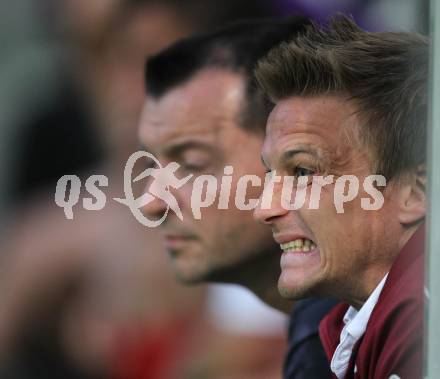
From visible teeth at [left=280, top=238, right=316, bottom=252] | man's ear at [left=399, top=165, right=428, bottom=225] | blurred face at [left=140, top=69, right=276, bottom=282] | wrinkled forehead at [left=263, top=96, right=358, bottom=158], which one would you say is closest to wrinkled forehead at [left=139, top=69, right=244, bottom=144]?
blurred face at [left=140, top=69, right=276, bottom=282]

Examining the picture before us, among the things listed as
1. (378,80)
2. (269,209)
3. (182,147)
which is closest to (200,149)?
(182,147)

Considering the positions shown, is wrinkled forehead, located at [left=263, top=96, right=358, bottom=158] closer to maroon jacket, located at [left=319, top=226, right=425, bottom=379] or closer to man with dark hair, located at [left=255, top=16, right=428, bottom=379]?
man with dark hair, located at [left=255, top=16, right=428, bottom=379]

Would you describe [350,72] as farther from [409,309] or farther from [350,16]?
[409,309]

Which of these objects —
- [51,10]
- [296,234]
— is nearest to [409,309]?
[296,234]

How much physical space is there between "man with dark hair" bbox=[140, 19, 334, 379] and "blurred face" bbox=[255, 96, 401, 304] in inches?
3.6

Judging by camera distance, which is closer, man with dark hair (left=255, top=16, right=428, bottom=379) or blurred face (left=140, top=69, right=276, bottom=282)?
man with dark hair (left=255, top=16, right=428, bottom=379)

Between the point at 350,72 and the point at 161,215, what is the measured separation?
0.54 m

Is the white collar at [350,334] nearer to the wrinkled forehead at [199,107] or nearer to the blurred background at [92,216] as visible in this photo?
the blurred background at [92,216]

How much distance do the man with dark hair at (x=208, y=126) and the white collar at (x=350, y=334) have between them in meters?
0.25

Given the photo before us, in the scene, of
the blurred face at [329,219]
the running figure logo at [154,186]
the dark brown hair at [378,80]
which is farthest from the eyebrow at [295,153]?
the running figure logo at [154,186]

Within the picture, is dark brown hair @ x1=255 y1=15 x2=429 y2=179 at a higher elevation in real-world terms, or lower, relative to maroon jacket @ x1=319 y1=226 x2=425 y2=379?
higher

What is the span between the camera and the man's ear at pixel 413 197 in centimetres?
198

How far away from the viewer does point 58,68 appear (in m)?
2.05

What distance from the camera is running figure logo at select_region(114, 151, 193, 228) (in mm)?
2092
